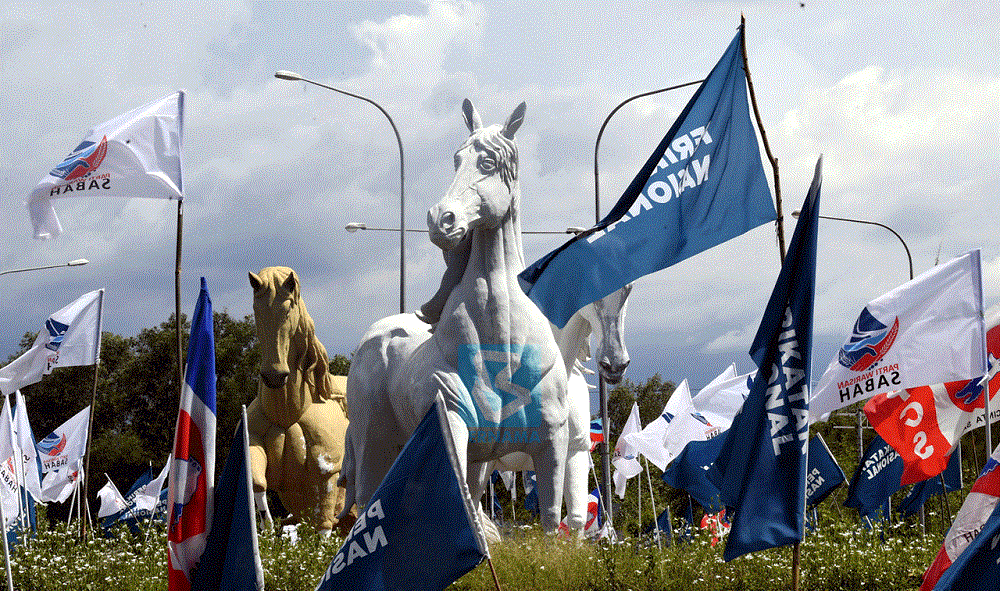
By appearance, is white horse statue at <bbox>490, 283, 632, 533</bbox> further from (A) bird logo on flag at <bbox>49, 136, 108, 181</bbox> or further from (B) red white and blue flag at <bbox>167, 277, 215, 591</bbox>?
(A) bird logo on flag at <bbox>49, 136, 108, 181</bbox>

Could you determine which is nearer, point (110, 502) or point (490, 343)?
point (490, 343)

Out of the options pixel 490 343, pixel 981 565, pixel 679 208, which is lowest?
pixel 981 565

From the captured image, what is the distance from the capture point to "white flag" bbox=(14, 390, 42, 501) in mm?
18688

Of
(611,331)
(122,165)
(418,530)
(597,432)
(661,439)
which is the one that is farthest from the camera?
(597,432)

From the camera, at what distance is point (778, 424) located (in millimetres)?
7160

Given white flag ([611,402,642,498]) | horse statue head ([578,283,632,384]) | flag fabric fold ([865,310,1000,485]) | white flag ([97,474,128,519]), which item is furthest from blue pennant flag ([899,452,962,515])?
white flag ([97,474,128,519])

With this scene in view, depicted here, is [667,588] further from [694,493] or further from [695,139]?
[694,493]

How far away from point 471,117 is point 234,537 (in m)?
4.11

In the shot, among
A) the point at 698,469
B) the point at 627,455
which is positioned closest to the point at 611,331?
the point at 698,469

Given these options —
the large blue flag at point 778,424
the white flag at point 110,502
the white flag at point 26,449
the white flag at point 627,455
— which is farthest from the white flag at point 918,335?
the white flag at point 110,502

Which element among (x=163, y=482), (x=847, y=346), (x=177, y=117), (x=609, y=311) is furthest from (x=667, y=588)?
(x=163, y=482)

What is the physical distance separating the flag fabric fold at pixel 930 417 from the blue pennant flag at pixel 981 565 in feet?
20.3

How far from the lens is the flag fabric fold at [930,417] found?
11.6 m

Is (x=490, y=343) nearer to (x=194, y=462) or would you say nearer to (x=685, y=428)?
(x=194, y=462)
